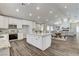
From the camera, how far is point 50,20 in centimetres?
201

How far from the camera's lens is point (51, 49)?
6.57 feet

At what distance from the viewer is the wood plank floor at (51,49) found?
1.92m

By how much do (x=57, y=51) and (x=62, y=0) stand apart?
1213 mm

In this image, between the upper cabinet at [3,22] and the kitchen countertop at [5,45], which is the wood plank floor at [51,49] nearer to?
the kitchen countertop at [5,45]

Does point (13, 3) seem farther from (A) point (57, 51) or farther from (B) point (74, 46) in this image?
(B) point (74, 46)

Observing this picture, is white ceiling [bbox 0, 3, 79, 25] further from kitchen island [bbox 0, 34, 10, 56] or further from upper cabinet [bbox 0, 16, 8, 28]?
kitchen island [bbox 0, 34, 10, 56]

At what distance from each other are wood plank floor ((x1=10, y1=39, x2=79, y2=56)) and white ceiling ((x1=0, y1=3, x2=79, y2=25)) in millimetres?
591

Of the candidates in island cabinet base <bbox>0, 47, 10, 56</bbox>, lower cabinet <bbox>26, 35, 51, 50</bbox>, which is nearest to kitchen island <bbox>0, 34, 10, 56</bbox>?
island cabinet base <bbox>0, 47, 10, 56</bbox>

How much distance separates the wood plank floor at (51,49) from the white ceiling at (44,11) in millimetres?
591

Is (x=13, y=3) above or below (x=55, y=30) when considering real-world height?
above

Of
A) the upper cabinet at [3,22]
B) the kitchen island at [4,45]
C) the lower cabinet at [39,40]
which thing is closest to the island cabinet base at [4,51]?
the kitchen island at [4,45]

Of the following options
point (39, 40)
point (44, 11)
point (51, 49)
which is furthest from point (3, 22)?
point (51, 49)

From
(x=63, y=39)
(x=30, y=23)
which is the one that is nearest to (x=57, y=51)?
(x=63, y=39)

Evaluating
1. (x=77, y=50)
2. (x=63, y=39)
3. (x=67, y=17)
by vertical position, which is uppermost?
(x=67, y=17)
